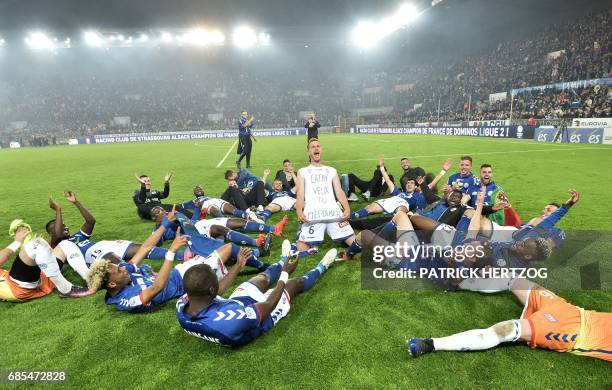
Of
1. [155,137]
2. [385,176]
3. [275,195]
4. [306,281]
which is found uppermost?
[155,137]

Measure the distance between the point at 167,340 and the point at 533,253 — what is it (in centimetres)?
422

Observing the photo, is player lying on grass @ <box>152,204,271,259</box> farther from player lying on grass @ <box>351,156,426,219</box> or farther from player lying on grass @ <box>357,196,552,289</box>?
player lying on grass @ <box>351,156,426,219</box>

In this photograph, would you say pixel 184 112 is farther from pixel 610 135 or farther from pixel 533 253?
pixel 533 253

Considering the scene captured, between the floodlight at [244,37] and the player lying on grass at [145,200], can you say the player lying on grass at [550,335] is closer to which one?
the player lying on grass at [145,200]

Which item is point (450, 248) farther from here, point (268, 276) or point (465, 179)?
point (465, 179)

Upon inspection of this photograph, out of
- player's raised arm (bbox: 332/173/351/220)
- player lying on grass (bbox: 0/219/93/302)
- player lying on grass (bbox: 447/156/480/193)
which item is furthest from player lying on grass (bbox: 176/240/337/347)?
player lying on grass (bbox: 447/156/480/193)

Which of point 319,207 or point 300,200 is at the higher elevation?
point 300,200

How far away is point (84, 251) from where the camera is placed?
510 centimetres

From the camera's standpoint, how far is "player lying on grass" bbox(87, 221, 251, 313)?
3592mm

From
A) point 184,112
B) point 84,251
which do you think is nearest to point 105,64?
point 184,112

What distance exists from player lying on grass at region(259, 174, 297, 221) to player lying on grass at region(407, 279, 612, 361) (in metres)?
5.17

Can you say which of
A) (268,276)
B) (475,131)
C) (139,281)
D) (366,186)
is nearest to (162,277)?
(139,281)

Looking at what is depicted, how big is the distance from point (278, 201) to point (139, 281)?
4.55 meters

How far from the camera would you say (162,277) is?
3652mm
